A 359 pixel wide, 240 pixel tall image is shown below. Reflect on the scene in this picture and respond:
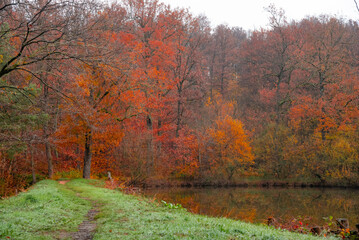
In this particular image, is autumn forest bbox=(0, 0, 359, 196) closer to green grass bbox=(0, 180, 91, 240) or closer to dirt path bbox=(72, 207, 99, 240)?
green grass bbox=(0, 180, 91, 240)

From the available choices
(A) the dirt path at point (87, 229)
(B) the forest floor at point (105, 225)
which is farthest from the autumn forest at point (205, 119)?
(A) the dirt path at point (87, 229)

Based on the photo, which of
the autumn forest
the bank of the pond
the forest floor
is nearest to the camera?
the forest floor

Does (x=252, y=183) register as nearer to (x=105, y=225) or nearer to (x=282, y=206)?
(x=282, y=206)

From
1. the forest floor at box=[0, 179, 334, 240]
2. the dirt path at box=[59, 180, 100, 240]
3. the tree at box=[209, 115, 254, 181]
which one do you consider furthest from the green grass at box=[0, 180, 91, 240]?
the tree at box=[209, 115, 254, 181]

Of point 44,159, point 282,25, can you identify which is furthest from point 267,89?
point 44,159

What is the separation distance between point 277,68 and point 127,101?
90.2 feet

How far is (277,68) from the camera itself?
44594 mm

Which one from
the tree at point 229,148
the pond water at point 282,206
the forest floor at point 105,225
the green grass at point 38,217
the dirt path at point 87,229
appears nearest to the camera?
the forest floor at point 105,225

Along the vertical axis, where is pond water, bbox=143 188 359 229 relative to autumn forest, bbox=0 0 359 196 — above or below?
below

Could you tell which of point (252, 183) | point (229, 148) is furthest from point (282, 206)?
point (229, 148)

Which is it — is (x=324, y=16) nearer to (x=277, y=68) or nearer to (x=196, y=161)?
(x=277, y=68)

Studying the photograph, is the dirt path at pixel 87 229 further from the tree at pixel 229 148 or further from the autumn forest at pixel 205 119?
the tree at pixel 229 148

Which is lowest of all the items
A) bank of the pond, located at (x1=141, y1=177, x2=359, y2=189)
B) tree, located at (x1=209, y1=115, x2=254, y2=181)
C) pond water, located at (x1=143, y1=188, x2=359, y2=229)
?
bank of the pond, located at (x1=141, y1=177, x2=359, y2=189)

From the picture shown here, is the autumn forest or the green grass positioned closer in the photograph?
the green grass
